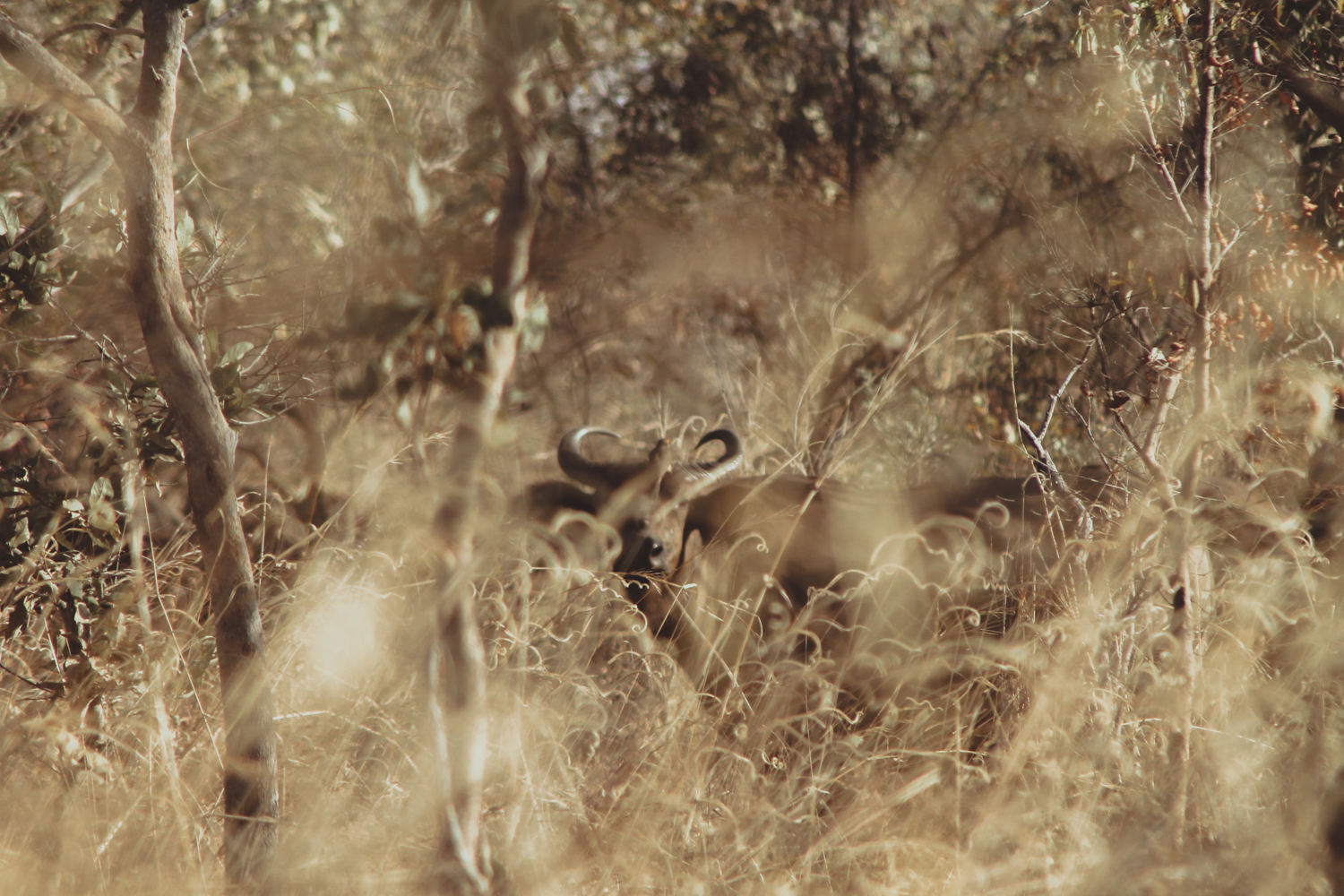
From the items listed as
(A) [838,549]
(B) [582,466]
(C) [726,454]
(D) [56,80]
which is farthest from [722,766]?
(B) [582,466]

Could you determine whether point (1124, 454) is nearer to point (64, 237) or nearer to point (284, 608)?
point (284, 608)

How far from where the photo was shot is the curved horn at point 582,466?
14.5ft

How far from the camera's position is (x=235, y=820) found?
1754 millimetres

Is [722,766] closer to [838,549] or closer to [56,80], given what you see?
[838,549]

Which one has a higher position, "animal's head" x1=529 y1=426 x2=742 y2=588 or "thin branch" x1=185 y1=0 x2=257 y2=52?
"thin branch" x1=185 y1=0 x2=257 y2=52

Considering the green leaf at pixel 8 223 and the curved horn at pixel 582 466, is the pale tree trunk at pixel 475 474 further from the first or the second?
the curved horn at pixel 582 466

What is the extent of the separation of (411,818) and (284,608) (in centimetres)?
83

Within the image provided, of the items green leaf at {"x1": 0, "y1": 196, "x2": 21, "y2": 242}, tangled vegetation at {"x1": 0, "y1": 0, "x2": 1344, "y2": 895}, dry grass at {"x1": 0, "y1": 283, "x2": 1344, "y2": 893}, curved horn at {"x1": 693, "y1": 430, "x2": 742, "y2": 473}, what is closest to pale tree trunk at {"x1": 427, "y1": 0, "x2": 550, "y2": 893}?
tangled vegetation at {"x1": 0, "y1": 0, "x2": 1344, "y2": 895}

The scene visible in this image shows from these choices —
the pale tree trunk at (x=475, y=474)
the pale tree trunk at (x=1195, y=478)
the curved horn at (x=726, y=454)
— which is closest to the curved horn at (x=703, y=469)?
the curved horn at (x=726, y=454)

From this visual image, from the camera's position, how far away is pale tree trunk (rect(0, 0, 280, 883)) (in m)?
1.62

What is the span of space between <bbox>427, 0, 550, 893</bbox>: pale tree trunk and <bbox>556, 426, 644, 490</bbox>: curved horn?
118 inches

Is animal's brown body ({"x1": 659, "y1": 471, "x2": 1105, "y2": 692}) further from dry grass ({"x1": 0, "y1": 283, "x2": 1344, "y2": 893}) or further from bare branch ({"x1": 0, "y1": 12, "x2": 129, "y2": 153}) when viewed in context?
bare branch ({"x1": 0, "y1": 12, "x2": 129, "y2": 153})

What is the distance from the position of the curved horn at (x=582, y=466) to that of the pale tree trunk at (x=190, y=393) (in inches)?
107

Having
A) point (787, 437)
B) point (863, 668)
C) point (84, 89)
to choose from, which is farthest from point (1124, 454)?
point (84, 89)
